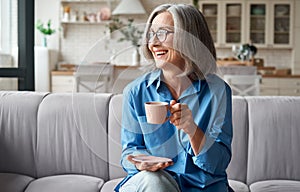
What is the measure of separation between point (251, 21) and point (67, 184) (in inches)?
220

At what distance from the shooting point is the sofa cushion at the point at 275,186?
7.68 ft

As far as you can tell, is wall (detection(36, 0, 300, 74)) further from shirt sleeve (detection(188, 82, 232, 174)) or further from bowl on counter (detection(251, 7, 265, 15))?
shirt sleeve (detection(188, 82, 232, 174))

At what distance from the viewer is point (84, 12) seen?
7387 mm

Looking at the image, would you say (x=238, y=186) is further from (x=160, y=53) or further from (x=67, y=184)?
(x=160, y=53)

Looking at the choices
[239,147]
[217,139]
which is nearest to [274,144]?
[239,147]

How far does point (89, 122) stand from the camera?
262 centimetres

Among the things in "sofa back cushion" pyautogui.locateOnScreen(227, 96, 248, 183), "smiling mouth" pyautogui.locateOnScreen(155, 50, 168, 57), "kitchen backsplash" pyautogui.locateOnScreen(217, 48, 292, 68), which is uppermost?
"kitchen backsplash" pyautogui.locateOnScreen(217, 48, 292, 68)

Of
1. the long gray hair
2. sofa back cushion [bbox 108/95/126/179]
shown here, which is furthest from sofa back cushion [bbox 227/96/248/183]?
the long gray hair

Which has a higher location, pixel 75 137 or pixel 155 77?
pixel 155 77

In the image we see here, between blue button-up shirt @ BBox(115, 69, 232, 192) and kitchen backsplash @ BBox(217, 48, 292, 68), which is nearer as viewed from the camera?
blue button-up shirt @ BBox(115, 69, 232, 192)

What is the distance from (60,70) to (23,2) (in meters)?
3.68

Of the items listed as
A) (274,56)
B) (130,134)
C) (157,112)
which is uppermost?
(274,56)

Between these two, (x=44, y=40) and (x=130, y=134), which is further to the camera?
(x=44, y=40)

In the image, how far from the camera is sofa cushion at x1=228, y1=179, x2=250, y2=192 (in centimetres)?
237
